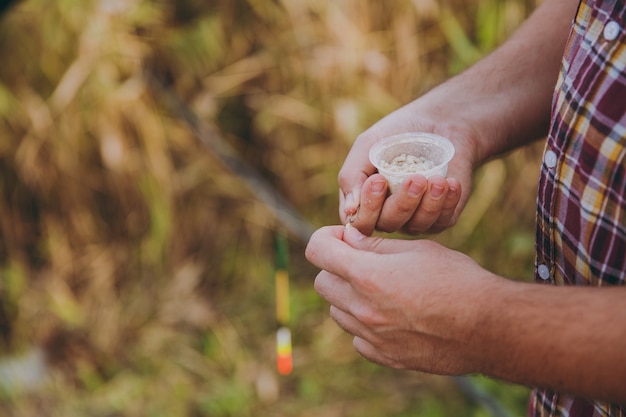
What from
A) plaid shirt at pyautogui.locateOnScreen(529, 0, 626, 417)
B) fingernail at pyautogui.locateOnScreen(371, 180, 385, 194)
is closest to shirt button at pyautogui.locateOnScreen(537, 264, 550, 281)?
plaid shirt at pyautogui.locateOnScreen(529, 0, 626, 417)

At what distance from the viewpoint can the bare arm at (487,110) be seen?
1.20 m

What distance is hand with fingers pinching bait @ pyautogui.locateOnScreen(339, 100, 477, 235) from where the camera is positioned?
1.09 meters

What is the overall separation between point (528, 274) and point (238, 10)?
1.49m

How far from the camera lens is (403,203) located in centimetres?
110

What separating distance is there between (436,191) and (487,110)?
0.22m

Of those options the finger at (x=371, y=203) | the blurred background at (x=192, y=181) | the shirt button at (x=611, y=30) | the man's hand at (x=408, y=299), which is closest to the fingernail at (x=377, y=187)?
the finger at (x=371, y=203)

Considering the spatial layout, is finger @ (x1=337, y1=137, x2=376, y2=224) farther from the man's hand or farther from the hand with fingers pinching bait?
the man's hand

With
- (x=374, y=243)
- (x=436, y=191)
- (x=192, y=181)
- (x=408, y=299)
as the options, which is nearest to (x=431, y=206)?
(x=436, y=191)

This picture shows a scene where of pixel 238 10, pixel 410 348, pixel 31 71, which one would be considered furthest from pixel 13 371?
pixel 410 348

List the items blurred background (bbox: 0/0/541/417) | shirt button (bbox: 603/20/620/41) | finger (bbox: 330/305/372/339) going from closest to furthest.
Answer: shirt button (bbox: 603/20/620/41) < finger (bbox: 330/305/372/339) < blurred background (bbox: 0/0/541/417)

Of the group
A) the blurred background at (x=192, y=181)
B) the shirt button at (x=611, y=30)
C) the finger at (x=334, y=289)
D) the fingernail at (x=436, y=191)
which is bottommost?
the blurred background at (x=192, y=181)

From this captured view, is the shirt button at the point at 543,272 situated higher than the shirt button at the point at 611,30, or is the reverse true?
the shirt button at the point at 611,30

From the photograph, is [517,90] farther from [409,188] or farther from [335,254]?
[335,254]

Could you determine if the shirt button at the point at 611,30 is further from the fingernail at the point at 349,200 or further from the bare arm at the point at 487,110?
the fingernail at the point at 349,200
